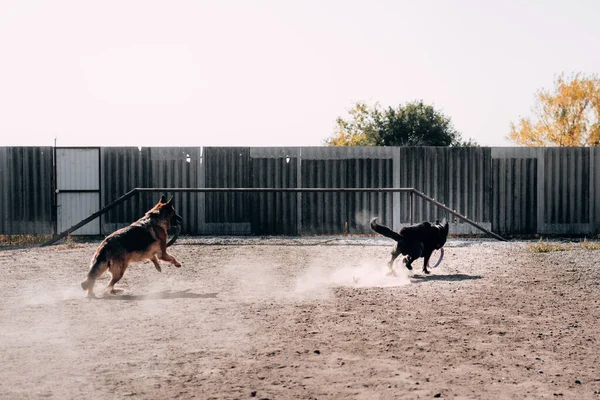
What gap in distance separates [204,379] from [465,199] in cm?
1563

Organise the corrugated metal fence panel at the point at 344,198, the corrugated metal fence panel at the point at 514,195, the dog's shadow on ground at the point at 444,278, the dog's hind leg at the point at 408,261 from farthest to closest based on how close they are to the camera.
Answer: the corrugated metal fence panel at the point at 514,195 < the corrugated metal fence panel at the point at 344,198 < the dog's hind leg at the point at 408,261 < the dog's shadow on ground at the point at 444,278

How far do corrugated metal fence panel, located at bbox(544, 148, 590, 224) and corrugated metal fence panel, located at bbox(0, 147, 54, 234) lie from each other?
14.4 metres

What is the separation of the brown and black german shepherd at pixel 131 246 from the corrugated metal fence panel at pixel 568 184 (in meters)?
13.1

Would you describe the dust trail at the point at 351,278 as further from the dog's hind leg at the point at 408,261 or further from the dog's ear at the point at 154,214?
the dog's ear at the point at 154,214

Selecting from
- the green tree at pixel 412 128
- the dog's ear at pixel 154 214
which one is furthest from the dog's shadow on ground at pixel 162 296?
the green tree at pixel 412 128

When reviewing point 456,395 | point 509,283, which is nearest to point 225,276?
point 509,283

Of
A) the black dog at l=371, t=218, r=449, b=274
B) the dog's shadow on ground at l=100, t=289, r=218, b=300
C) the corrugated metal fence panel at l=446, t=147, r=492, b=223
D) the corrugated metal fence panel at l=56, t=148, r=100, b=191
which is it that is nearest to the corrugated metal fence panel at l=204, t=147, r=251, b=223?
the corrugated metal fence panel at l=56, t=148, r=100, b=191

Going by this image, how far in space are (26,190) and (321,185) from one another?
8.42 metres

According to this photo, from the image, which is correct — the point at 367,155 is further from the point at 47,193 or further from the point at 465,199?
the point at 47,193

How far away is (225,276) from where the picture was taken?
1080 cm

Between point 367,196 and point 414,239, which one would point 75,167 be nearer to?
point 367,196

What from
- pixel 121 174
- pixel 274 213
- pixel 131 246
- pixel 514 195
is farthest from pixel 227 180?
pixel 131 246

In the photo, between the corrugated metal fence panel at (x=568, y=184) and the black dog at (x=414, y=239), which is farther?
the corrugated metal fence panel at (x=568, y=184)

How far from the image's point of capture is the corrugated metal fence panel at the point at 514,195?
19.7 m
